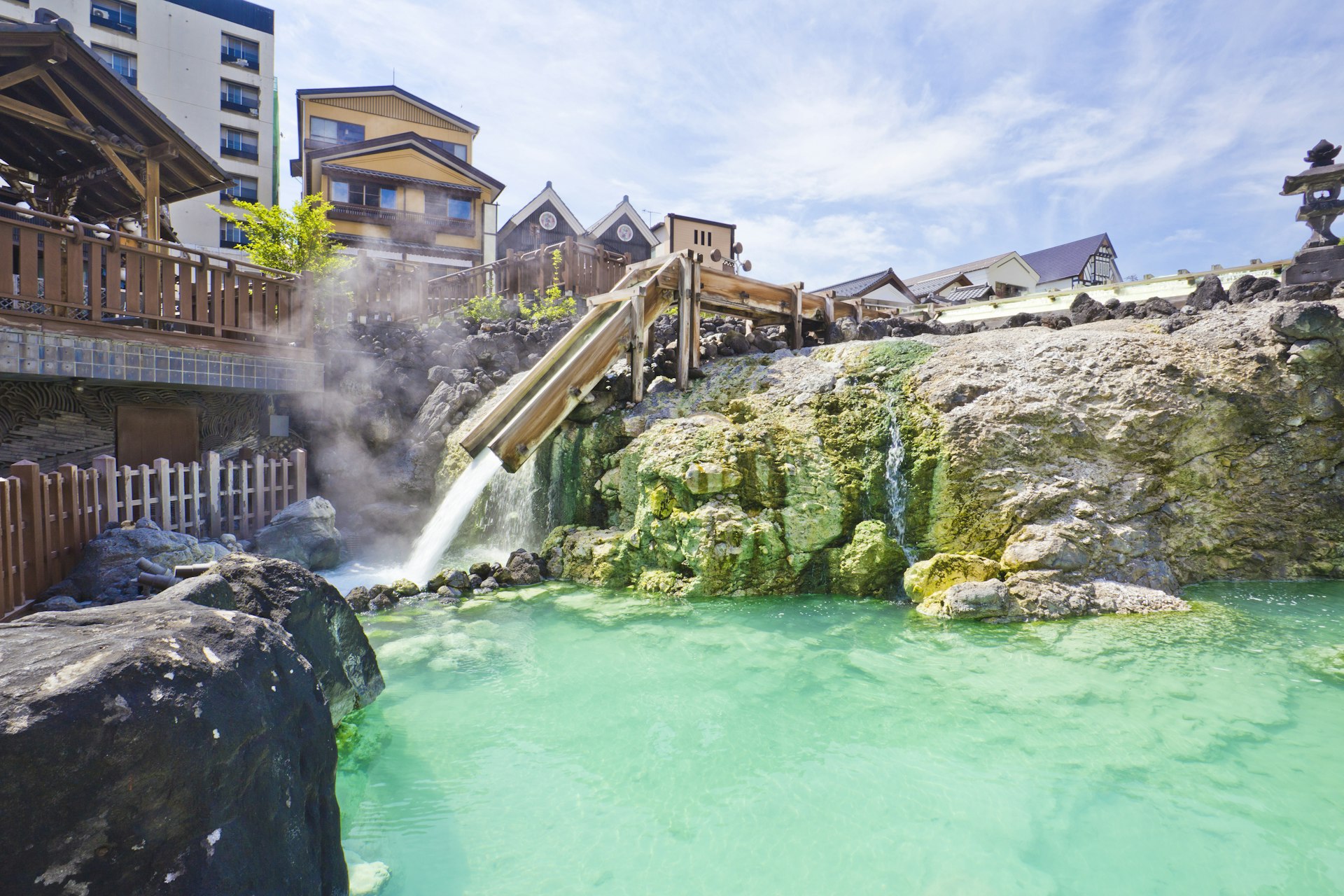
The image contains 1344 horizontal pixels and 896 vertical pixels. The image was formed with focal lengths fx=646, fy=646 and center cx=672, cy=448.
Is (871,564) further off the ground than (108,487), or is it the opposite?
(108,487)

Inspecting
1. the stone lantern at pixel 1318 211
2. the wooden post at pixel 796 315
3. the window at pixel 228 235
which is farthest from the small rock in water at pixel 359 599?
the window at pixel 228 235

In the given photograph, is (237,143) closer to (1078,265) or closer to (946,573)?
(946,573)

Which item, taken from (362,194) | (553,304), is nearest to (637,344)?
(553,304)

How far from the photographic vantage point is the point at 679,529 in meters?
7.42

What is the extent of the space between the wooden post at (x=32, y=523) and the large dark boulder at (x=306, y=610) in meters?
2.93

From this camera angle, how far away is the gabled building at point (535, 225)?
2886 centimetres

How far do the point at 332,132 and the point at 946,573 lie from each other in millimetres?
32476

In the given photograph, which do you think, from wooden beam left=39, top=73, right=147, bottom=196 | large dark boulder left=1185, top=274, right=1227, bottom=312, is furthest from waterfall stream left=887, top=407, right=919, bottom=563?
wooden beam left=39, top=73, right=147, bottom=196

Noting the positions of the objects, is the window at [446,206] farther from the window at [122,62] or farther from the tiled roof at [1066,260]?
the tiled roof at [1066,260]

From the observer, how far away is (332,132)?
1137 inches

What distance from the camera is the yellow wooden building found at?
81.6 ft

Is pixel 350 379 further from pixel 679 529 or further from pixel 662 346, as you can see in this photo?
pixel 679 529

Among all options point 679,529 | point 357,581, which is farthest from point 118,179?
point 679,529

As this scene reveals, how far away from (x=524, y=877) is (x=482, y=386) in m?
9.63
